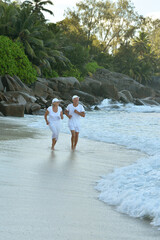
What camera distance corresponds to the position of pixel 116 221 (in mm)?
3588

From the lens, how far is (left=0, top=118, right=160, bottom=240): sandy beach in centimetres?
315

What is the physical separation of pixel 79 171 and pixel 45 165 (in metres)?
0.63

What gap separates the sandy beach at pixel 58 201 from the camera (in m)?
3.15

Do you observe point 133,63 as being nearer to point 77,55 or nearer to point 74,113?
point 77,55

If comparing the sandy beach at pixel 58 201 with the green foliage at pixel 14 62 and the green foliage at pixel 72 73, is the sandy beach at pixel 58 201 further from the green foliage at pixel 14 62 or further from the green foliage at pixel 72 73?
→ the green foliage at pixel 72 73

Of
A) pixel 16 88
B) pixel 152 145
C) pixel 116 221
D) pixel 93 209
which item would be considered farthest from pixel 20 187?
pixel 16 88

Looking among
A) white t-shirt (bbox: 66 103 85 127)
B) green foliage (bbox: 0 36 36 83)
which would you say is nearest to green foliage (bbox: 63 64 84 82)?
green foliage (bbox: 0 36 36 83)

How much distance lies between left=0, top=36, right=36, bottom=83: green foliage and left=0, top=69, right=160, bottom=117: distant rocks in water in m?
0.94

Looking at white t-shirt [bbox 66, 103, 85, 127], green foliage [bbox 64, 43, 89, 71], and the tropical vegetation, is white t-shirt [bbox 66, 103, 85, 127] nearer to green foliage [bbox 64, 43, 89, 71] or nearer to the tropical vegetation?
the tropical vegetation

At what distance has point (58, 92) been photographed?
31.8 m

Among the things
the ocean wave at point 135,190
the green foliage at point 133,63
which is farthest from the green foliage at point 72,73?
the ocean wave at point 135,190

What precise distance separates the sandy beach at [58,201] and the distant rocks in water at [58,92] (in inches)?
485

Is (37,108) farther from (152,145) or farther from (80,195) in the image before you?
(80,195)

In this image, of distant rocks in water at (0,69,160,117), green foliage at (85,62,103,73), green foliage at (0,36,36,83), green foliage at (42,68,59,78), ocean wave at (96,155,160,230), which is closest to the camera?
ocean wave at (96,155,160,230)
